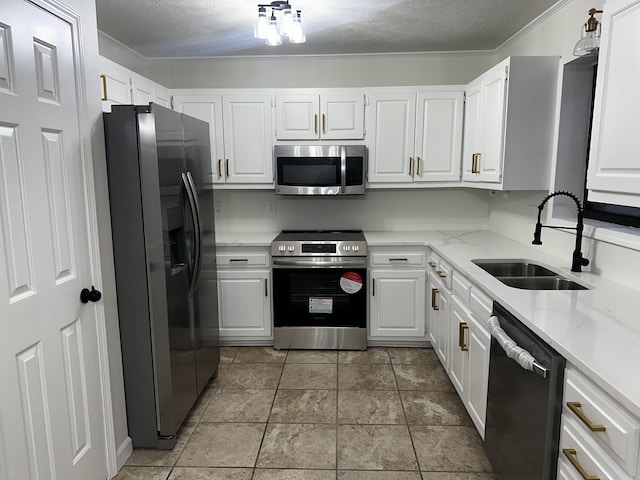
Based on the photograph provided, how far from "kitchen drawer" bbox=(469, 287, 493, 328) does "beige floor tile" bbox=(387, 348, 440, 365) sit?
1105mm

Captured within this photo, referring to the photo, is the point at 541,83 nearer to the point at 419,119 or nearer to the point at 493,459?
the point at 419,119

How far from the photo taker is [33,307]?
146 centimetres

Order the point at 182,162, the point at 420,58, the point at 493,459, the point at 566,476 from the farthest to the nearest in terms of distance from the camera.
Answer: the point at 420,58
the point at 182,162
the point at 493,459
the point at 566,476

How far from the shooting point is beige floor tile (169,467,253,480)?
1.99m

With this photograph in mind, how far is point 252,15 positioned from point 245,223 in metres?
1.79

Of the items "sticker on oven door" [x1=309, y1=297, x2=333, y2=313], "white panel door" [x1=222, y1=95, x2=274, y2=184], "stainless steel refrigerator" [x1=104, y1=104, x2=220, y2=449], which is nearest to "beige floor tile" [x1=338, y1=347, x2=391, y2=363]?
"sticker on oven door" [x1=309, y1=297, x2=333, y2=313]

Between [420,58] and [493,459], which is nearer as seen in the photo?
[493,459]

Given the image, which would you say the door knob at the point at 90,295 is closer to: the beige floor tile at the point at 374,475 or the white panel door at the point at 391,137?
the beige floor tile at the point at 374,475

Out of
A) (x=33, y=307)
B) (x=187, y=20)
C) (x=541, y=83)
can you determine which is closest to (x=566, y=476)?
(x=33, y=307)

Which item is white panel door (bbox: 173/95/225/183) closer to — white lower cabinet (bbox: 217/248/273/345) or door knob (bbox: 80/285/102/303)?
white lower cabinet (bbox: 217/248/273/345)

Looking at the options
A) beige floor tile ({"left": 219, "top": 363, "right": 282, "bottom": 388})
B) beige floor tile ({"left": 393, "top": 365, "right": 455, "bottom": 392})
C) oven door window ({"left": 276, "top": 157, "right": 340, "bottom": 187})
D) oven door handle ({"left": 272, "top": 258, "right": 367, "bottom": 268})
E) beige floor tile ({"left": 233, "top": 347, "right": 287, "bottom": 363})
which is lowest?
beige floor tile ({"left": 219, "top": 363, "right": 282, "bottom": 388})

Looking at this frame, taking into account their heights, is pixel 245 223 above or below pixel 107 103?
below

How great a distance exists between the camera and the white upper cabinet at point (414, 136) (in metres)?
3.33

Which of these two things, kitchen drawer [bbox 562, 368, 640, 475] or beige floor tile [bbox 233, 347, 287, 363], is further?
beige floor tile [bbox 233, 347, 287, 363]
